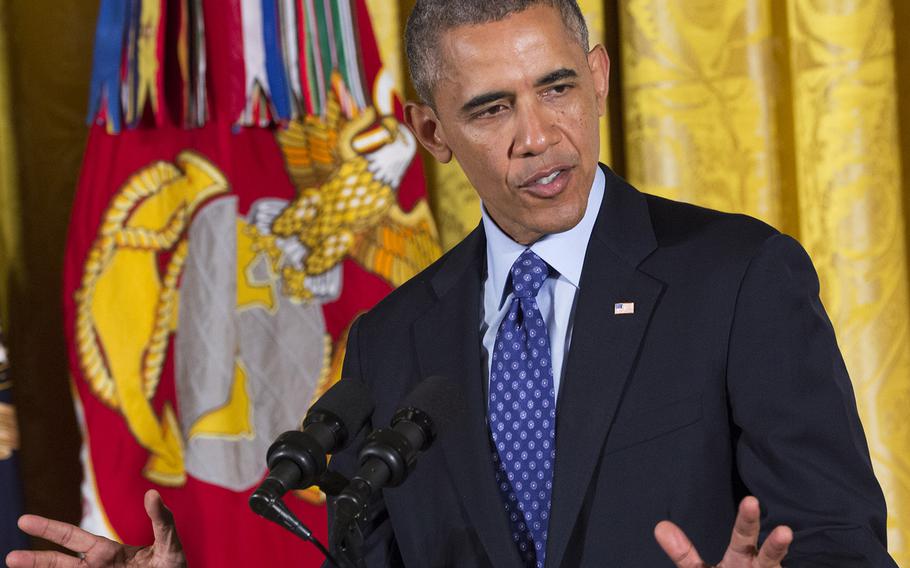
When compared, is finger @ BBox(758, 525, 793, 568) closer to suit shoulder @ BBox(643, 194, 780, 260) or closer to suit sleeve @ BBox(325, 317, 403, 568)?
suit shoulder @ BBox(643, 194, 780, 260)

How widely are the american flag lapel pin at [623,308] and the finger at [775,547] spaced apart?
1.51ft

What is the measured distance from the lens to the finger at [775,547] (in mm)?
1039

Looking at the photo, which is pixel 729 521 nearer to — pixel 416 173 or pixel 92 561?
pixel 92 561

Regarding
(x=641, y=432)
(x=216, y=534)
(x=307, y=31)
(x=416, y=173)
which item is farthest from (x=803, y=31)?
(x=216, y=534)

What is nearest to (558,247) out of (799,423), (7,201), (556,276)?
(556,276)

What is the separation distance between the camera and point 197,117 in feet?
7.68

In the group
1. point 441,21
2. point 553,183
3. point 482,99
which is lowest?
point 553,183

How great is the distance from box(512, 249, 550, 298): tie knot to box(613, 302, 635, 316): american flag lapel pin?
0.12 metres

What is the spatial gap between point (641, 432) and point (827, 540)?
266 mm

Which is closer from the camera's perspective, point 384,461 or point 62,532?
point 384,461

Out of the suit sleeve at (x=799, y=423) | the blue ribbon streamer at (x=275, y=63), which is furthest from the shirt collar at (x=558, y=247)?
the blue ribbon streamer at (x=275, y=63)

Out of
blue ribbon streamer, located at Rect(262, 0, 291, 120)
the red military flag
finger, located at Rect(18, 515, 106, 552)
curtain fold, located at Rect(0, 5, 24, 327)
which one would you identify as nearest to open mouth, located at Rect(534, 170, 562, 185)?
finger, located at Rect(18, 515, 106, 552)

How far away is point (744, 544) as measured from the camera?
1.08 metres

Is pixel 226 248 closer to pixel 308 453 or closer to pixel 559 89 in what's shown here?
pixel 559 89
